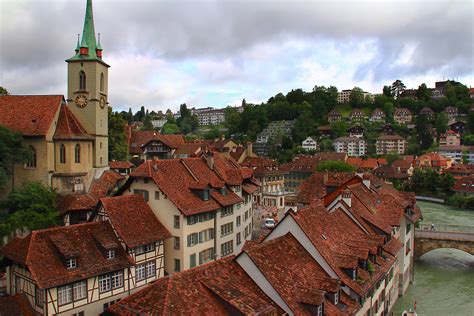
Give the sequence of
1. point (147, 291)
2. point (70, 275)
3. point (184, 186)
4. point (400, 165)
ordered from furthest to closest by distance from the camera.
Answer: point (400, 165), point (184, 186), point (70, 275), point (147, 291)

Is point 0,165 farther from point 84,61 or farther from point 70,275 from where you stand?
point 70,275

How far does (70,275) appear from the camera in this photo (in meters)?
23.4

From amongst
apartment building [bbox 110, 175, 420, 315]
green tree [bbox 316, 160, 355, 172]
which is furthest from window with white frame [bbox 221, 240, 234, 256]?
green tree [bbox 316, 160, 355, 172]

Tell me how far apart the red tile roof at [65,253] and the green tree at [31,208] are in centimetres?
757

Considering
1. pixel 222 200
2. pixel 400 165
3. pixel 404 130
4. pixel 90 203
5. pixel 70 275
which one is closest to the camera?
pixel 70 275

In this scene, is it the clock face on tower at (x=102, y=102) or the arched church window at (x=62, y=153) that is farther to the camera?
the clock face on tower at (x=102, y=102)

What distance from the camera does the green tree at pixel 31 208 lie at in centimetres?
3284

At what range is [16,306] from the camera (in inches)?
920

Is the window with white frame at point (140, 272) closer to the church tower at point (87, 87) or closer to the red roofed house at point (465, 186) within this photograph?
the church tower at point (87, 87)

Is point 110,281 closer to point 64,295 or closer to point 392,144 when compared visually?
point 64,295

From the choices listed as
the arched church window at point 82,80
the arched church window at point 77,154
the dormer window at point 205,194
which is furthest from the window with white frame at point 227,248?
the arched church window at point 82,80

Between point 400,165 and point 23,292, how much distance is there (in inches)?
3921

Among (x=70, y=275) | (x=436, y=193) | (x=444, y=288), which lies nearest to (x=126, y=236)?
(x=70, y=275)

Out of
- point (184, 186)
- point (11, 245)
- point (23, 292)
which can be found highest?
point (184, 186)
